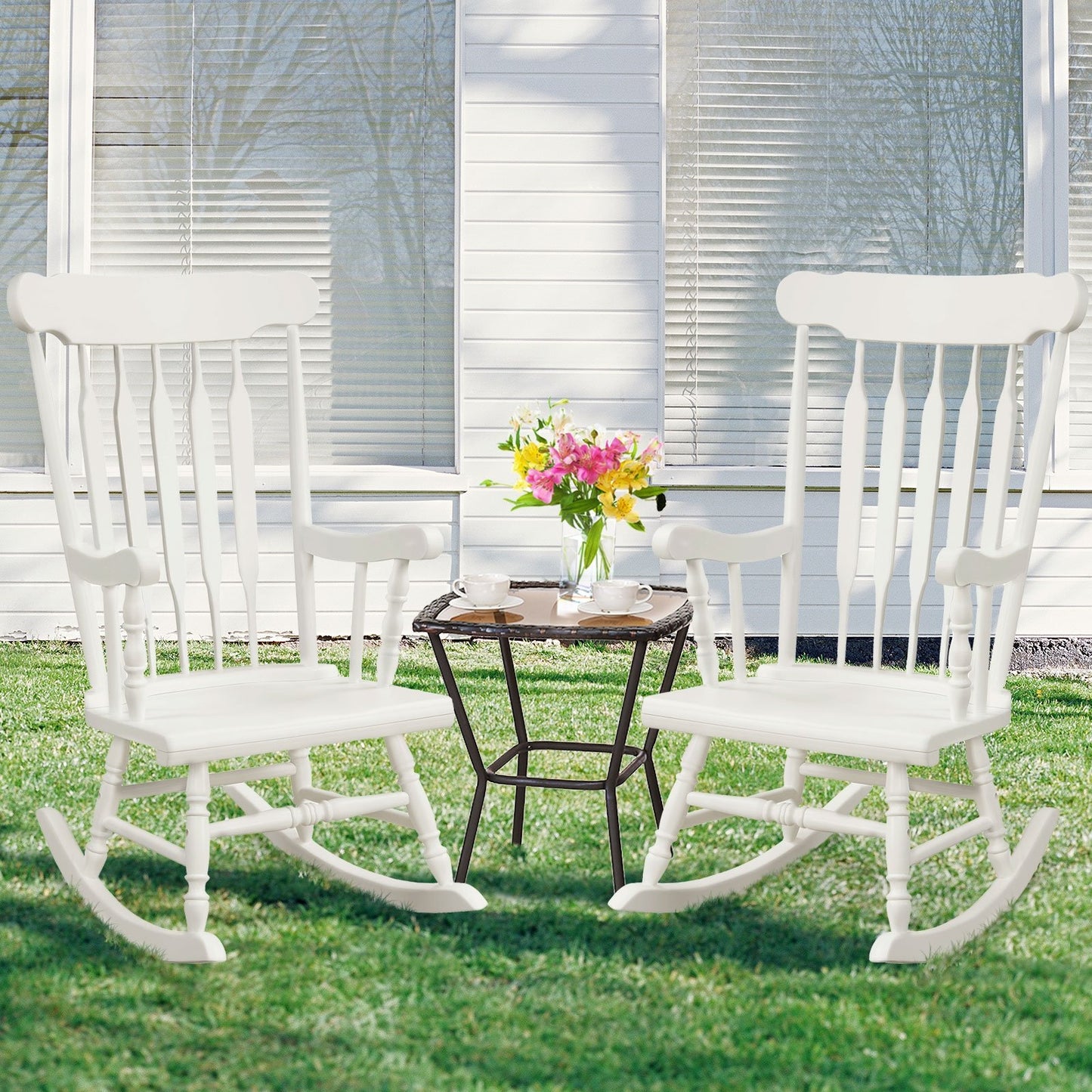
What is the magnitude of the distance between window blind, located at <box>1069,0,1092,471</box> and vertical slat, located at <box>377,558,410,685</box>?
324 centimetres

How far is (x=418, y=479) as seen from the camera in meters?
4.61

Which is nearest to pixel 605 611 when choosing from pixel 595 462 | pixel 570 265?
pixel 595 462

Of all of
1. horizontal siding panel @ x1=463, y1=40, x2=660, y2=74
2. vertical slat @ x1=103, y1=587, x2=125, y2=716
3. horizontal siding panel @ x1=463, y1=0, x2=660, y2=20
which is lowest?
vertical slat @ x1=103, y1=587, x2=125, y2=716

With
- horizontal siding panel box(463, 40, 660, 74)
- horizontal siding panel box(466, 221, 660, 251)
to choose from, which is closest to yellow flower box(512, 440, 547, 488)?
horizontal siding panel box(466, 221, 660, 251)

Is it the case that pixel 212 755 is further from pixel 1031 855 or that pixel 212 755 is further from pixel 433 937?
pixel 1031 855

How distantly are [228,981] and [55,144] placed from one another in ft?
11.6

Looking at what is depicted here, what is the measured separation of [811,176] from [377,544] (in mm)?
2977

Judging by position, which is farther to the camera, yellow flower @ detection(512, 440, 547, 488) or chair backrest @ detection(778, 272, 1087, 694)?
yellow flower @ detection(512, 440, 547, 488)

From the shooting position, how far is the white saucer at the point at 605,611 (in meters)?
2.34

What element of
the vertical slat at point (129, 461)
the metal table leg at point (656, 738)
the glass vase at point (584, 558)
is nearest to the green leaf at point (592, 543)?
the glass vase at point (584, 558)

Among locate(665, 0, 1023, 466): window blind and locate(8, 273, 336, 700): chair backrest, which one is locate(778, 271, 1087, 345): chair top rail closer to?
locate(8, 273, 336, 700): chair backrest

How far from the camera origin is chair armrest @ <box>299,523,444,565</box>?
227 cm

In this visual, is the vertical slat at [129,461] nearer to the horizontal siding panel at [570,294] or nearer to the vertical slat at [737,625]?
the vertical slat at [737,625]

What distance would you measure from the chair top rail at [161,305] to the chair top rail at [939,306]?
931 mm
